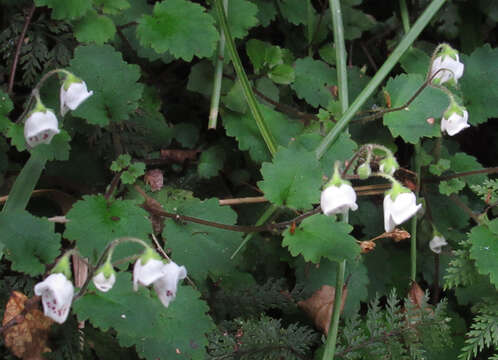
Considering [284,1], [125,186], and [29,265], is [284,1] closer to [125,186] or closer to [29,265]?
[125,186]

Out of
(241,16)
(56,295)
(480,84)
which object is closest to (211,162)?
(241,16)

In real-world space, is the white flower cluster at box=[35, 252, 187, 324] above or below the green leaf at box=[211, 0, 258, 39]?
below

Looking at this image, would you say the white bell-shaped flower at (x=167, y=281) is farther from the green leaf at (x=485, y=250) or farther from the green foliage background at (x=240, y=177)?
the green leaf at (x=485, y=250)

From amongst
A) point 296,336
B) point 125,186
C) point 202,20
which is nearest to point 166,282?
point 296,336

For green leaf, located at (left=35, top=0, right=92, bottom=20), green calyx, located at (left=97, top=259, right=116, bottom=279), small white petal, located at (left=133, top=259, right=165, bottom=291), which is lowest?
green calyx, located at (left=97, top=259, right=116, bottom=279)

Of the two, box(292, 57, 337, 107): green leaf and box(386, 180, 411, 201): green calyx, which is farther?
box(292, 57, 337, 107): green leaf

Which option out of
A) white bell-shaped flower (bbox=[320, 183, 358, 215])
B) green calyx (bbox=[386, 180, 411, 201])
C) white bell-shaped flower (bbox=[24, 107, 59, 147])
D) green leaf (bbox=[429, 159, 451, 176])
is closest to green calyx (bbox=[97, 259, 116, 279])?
white bell-shaped flower (bbox=[24, 107, 59, 147])

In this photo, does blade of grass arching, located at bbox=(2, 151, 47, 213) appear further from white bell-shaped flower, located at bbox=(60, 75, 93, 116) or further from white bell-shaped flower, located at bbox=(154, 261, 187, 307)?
white bell-shaped flower, located at bbox=(154, 261, 187, 307)
